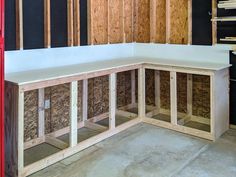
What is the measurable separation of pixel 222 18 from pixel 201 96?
1.22 meters

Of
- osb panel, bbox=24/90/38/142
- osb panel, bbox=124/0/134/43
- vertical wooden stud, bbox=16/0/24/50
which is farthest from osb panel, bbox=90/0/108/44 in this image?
osb panel, bbox=24/90/38/142

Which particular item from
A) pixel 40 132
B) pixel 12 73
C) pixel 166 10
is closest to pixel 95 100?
pixel 40 132

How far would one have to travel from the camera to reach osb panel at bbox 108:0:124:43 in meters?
4.63

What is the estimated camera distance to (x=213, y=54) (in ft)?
13.7

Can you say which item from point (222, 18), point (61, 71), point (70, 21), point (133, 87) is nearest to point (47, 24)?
point (70, 21)

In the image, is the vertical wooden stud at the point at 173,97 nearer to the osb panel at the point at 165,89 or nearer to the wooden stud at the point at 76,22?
the osb panel at the point at 165,89

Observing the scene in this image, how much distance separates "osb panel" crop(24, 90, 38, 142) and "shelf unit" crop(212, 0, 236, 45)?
8.57 ft

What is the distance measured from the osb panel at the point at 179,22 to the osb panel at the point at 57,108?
6.35ft

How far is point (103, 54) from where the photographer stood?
14.8 ft

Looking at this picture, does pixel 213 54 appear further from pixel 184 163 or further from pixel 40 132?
pixel 40 132

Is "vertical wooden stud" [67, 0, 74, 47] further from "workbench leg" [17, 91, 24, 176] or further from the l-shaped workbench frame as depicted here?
"workbench leg" [17, 91, 24, 176]

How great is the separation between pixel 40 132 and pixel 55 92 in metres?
0.56

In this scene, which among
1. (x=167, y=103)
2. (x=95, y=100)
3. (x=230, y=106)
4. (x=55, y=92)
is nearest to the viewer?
(x=55, y=92)

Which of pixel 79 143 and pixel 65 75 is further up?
pixel 65 75
